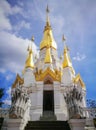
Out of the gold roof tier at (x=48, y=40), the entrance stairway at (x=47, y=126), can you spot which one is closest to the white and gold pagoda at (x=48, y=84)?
the gold roof tier at (x=48, y=40)

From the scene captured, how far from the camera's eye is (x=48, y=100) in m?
23.5

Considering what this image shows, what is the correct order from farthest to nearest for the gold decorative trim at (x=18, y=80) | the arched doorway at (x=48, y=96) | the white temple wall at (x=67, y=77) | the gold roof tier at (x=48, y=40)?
1. the gold roof tier at (x=48, y=40)
2. the gold decorative trim at (x=18, y=80)
3. the white temple wall at (x=67, y=77)
4. the arched doorway at (x=48, y=96)

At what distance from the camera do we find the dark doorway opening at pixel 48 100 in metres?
21.9

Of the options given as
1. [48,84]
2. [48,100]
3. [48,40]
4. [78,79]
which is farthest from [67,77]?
[48,40]

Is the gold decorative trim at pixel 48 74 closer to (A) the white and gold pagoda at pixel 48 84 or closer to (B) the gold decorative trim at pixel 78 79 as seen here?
(A) the white and gold pagoda at pixel 48 84

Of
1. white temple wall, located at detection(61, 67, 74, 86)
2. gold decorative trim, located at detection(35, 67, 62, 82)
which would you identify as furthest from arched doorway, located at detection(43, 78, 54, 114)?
white temple wall, located at detection(61, 67, 74, 86)

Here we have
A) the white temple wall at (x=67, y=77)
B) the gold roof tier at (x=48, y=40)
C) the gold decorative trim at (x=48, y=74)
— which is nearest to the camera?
the gold decorative trim at (x=48, y=74)

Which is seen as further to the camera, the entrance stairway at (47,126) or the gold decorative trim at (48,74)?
the gold decorative trim at (48,74)

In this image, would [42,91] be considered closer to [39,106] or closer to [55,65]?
Answer: [39,106]

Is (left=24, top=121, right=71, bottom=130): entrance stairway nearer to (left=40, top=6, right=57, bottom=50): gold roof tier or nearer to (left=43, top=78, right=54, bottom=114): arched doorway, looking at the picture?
(left=43, top=78, right=54, bottom=114): arched doorway

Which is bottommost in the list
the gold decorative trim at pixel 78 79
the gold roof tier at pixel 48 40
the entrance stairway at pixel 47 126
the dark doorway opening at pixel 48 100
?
the entrance stairway at pixel 47 126

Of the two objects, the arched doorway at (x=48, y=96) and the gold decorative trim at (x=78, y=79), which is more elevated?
the gold decorative trim at (x=78, y=79)

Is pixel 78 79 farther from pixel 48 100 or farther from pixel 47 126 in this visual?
pixel 47 126

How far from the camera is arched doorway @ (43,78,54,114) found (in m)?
22.1
